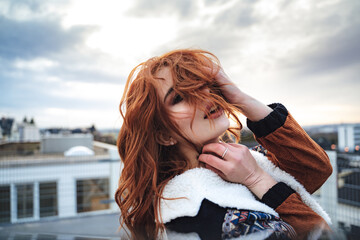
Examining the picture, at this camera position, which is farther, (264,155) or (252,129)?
(264,155)

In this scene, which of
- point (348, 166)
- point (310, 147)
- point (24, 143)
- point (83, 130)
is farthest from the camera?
point (83, 130)

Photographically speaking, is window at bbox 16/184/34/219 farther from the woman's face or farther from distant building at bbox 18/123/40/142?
distant building at bbox 18/123/40/142

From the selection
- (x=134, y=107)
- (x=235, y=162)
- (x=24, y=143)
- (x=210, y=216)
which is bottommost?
(x=24, y=143)

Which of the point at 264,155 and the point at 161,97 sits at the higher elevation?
the point at 161,97

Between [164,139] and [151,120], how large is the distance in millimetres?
77

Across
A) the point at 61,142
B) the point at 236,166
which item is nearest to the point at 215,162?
the point at 236,166

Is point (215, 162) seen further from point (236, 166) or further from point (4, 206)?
point (4, 206)

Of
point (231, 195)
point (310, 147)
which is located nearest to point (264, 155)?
point (310, 147)

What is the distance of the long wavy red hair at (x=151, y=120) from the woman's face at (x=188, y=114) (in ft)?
0.04

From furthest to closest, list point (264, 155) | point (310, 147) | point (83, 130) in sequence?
point (83, 130), point (264, 155), point (310, 147)

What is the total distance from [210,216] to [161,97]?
0.94ft

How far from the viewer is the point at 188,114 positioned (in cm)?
59

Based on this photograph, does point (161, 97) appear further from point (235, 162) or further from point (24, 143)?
point (24, 143)

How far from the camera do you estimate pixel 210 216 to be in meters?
0.53
